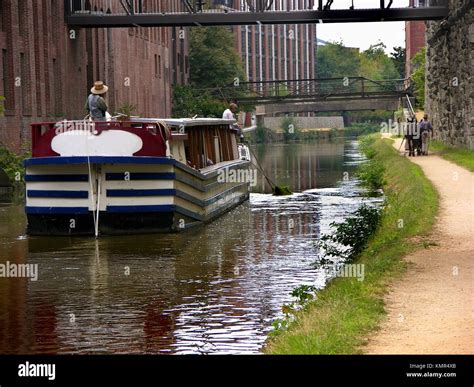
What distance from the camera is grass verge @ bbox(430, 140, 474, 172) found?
33.6m

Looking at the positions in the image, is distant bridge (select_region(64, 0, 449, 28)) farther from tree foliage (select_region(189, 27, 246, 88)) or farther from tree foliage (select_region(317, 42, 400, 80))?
tree foliage (select_region(317, 42, 400, 80))

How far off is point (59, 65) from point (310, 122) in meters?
86.5

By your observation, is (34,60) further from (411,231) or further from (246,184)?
(411,231)

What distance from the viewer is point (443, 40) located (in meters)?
47.8

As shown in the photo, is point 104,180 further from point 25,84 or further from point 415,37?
point 415,37

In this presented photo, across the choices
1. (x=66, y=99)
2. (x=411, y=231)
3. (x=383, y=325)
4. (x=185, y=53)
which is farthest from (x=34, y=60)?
(x=185, y=53)

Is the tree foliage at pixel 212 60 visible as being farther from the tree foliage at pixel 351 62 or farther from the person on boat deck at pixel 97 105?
the person on boat deck at pixel 97 105

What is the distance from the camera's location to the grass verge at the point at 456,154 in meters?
33.6

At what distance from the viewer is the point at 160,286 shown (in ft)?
50.4

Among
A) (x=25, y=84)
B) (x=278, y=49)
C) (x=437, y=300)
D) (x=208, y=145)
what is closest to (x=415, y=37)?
(x=278, y=49)

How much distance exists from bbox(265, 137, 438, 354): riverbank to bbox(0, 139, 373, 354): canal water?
661 mm

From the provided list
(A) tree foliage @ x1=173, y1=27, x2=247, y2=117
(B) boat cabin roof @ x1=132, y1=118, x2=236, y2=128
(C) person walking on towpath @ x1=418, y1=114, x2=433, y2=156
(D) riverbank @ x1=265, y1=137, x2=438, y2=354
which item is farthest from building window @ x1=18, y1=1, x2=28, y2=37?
(A) tree foliage @ x1=173, y1=27, x2=247, y2=117
